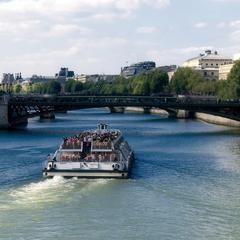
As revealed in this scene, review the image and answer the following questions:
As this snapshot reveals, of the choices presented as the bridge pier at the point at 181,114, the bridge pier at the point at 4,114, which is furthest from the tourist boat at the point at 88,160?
the bridge pier at the point at 181,114

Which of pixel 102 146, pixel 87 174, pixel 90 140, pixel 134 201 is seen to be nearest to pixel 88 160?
pixel 87 174

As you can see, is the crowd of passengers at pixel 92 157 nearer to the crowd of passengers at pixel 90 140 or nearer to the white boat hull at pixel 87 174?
the crowd of passengers at pixel 90 140

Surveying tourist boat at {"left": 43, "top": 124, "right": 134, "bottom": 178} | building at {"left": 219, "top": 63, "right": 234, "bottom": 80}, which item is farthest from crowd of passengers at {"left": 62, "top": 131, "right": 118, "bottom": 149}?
building at {"left": 219, "top": 63, "right": 234, "bottom": 80}

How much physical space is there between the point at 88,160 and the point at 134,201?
5206 millimetres

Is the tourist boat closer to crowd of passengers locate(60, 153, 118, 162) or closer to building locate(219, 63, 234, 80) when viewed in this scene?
crowd of passengers locate(60, 153, 118, 162)

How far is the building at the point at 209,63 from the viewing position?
13125 centimetres

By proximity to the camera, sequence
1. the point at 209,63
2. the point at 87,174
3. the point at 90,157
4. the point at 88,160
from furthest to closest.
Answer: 1. the point at 209,63
2. the point at 90,157
3. the point at 88,160
4. the point at 87,174

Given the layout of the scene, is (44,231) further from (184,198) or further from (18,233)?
(184,198)

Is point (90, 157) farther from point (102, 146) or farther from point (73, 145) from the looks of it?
point (73, 145)

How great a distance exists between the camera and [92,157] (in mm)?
29250

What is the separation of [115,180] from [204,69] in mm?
107136

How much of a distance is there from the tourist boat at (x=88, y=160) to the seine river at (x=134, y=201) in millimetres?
499

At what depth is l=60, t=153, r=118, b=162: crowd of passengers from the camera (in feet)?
95.3

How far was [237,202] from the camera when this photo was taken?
23.9 m
